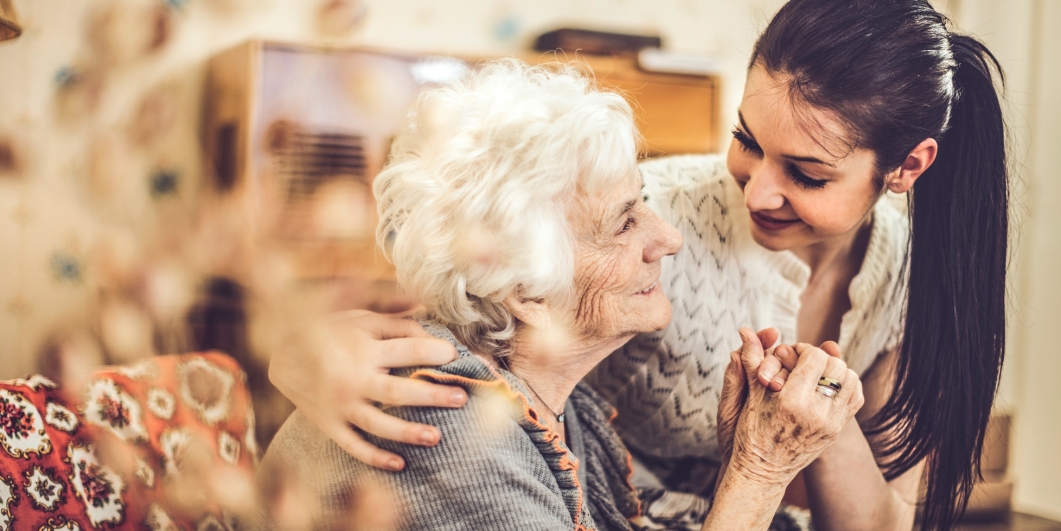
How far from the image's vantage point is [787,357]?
97 cm

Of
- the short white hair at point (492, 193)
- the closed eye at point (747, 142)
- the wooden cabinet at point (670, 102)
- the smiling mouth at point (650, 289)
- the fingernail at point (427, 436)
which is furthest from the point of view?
the wooden cabinet at point (670, 102)

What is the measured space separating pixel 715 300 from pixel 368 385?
0.66 m

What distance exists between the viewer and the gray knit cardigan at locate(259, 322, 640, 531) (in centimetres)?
79

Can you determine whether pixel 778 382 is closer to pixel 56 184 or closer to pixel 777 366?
pixel 777 366

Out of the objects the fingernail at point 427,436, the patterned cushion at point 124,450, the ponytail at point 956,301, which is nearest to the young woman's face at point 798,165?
the ponytail at point 956,301

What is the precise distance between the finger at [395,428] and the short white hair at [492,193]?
0.58 ft

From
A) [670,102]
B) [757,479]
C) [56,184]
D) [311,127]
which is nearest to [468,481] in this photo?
[757,479]

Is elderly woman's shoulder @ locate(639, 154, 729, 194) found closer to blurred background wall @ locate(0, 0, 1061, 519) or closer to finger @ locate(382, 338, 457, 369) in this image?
blurred background wall @ locate(0, 0, 1061, 519)

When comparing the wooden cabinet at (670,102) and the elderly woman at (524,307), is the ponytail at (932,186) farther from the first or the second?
the wooden cabinet at (670,102)

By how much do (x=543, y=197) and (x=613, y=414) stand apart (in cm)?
47

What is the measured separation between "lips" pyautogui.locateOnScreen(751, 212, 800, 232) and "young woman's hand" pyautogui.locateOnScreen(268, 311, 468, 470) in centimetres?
55

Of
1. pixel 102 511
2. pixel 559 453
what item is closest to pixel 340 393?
pixel 559 453

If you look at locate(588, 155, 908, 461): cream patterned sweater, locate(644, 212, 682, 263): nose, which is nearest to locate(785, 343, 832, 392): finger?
locate(644, 212, 682, 263): nose

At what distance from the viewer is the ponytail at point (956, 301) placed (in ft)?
3.70
